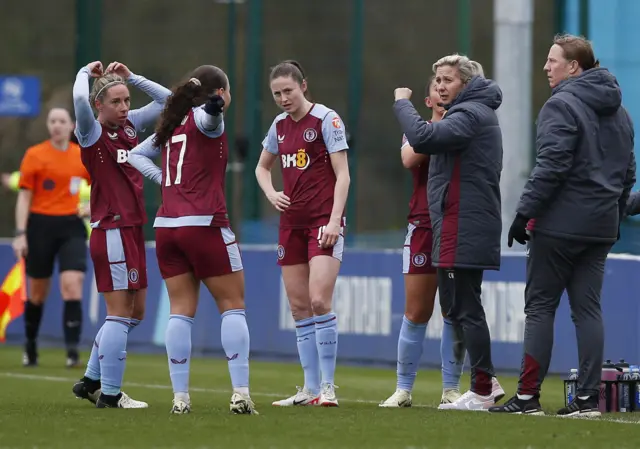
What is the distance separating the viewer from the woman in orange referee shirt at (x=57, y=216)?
44.9 feet

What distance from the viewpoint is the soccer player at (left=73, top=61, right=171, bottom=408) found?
9297 millimetres

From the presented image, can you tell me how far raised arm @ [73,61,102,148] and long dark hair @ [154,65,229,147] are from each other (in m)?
0.46

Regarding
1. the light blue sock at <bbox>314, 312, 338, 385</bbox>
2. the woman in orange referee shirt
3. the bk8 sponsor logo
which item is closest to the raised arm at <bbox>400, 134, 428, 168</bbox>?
the bk8 sponsor logo

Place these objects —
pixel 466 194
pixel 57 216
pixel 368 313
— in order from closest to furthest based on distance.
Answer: pixel 466 194 → pixel 57 216 → pixel 368 313

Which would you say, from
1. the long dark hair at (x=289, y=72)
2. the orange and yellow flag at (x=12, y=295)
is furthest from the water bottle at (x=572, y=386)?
the orange and yellow flag at (x=12, y=295)

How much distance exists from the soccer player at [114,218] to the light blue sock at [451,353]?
1.83 meters

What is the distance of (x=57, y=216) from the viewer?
13758 millimetres

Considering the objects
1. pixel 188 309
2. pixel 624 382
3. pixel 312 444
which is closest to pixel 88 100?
pixel 188 309

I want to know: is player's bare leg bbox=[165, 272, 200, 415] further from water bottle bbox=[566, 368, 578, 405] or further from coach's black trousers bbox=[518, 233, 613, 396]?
water bottle bbox=[566, 368, 578, 405]

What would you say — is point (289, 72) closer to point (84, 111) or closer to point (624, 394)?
point (84, 111)

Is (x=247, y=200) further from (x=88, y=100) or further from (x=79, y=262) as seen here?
(x=88, y=100)

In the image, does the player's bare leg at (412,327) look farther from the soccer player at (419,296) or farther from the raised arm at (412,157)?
the raised arm at (412,157)

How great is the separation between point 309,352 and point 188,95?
6.14 feet

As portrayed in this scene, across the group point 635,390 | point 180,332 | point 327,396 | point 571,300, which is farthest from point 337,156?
point 635,390
